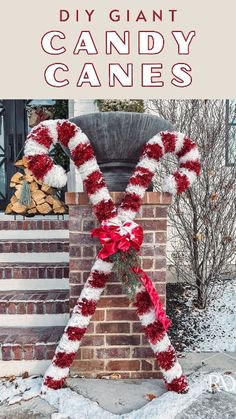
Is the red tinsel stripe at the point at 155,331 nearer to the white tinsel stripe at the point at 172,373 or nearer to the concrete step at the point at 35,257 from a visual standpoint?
the white tinsel stripe at the point at 172,373

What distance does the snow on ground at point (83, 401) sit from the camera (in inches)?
75.7

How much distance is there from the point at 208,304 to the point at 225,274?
459 mm

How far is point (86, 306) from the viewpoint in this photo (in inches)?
86.5

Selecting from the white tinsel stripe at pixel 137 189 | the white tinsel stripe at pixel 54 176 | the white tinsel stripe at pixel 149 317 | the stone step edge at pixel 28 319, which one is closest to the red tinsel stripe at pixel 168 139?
the white tinsel stripe at pixel 137 189

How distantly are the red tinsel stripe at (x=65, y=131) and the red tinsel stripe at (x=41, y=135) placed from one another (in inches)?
2.7

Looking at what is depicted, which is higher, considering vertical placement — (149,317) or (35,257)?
(35,257)

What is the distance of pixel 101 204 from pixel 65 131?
0.48m

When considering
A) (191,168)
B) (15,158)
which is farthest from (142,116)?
(15,158)

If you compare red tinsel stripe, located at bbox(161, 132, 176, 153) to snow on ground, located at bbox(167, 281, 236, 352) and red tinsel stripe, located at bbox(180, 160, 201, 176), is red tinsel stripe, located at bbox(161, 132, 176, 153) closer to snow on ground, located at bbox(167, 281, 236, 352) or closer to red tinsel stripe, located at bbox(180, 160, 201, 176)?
red tinsel stripe, located at bbox(180, 160, 201, 176)

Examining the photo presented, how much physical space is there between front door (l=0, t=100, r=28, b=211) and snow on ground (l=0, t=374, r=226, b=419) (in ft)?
11.3

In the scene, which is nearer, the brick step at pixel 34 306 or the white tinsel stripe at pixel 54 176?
the white tinsel stripe at pixel 54 176

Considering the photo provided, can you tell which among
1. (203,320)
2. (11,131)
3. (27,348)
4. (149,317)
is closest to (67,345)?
(27,348)

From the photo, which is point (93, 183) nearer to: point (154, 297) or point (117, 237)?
point (117, 237)

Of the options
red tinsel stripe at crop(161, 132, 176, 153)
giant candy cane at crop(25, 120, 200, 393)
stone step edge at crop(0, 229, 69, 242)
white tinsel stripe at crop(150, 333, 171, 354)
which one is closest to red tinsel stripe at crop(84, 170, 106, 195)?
giant candy cane at crop(25, 120, 200, 393)
